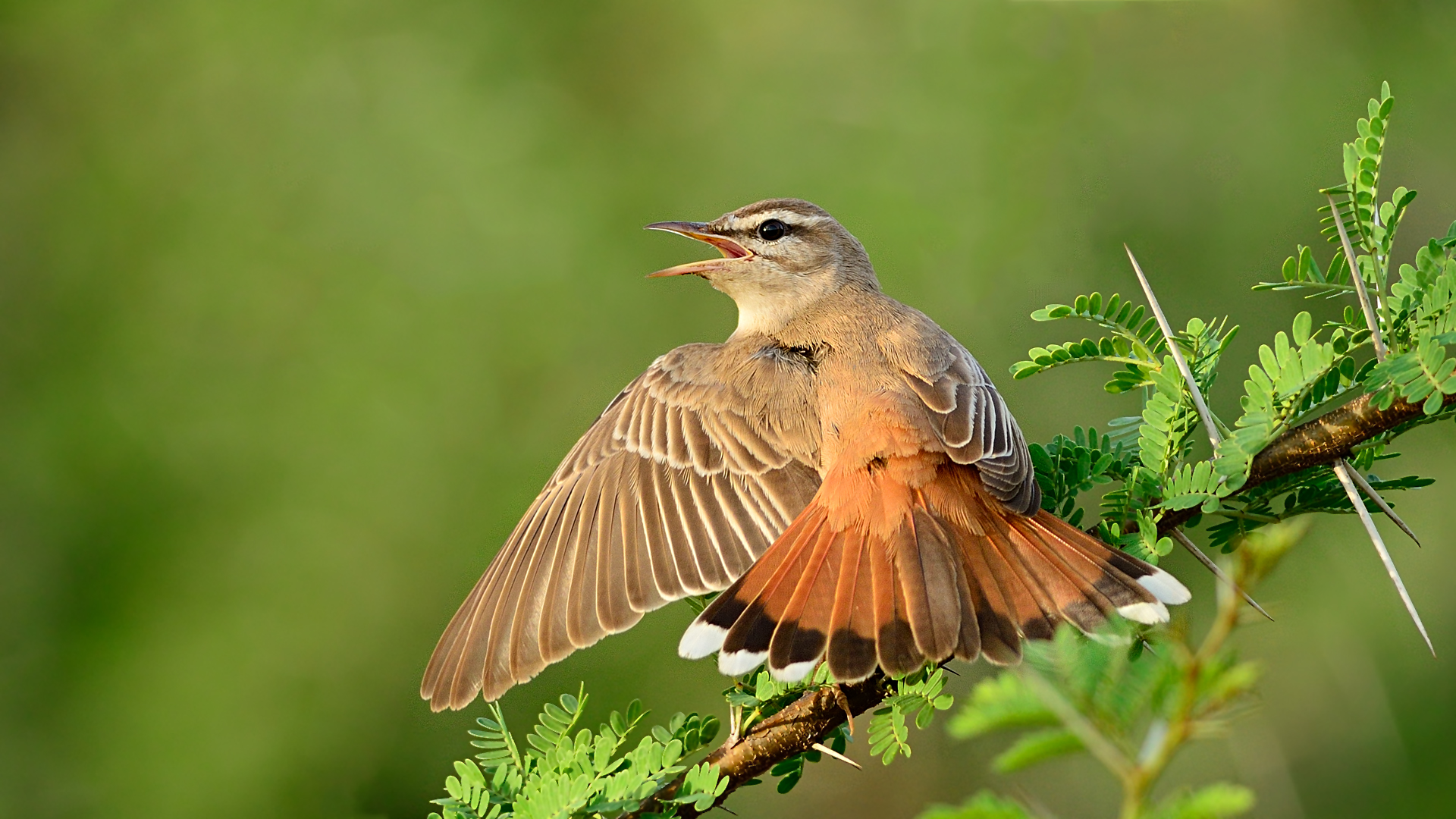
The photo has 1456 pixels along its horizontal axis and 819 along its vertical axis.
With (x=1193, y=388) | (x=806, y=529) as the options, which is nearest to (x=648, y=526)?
(x=806, y=529)

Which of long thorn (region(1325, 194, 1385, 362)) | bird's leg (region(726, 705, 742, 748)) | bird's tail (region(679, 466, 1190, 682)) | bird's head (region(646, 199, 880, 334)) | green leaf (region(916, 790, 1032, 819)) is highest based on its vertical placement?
bird's head (region(646, 199, 880, 334))

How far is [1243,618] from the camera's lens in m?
1.16

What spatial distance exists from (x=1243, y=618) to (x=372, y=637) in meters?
8.70

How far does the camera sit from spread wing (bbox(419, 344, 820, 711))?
407 centimetres

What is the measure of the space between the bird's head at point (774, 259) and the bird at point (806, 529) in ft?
0.35

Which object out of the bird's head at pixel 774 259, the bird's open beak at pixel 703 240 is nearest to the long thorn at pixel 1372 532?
the bird's head at pixel 774 259

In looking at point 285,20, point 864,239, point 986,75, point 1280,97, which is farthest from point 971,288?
point 285,20

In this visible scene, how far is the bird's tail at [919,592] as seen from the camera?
10.3ft

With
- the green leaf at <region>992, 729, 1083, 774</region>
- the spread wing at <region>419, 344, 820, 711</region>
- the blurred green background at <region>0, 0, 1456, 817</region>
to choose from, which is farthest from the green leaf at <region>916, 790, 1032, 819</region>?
the blurred green background at <region>0, 0, 1456, 817</region>

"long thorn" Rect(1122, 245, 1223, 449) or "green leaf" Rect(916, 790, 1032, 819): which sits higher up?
"long thorn" Rect(1122, 245, 1223, 449)

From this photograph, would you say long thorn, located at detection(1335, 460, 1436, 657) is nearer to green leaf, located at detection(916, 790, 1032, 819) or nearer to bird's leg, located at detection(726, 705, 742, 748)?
bird's leg, located at detection(726, 705, 742, 748)

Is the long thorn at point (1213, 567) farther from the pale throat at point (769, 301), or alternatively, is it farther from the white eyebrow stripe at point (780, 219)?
the white eyebrow stripe at point (780, 219)

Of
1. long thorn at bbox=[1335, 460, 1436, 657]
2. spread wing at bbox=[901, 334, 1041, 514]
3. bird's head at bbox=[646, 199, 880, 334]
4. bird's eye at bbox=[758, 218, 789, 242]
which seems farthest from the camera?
bird's eye at bbox=[758, 218, 789, 242]

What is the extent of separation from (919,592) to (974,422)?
0.82 meters
